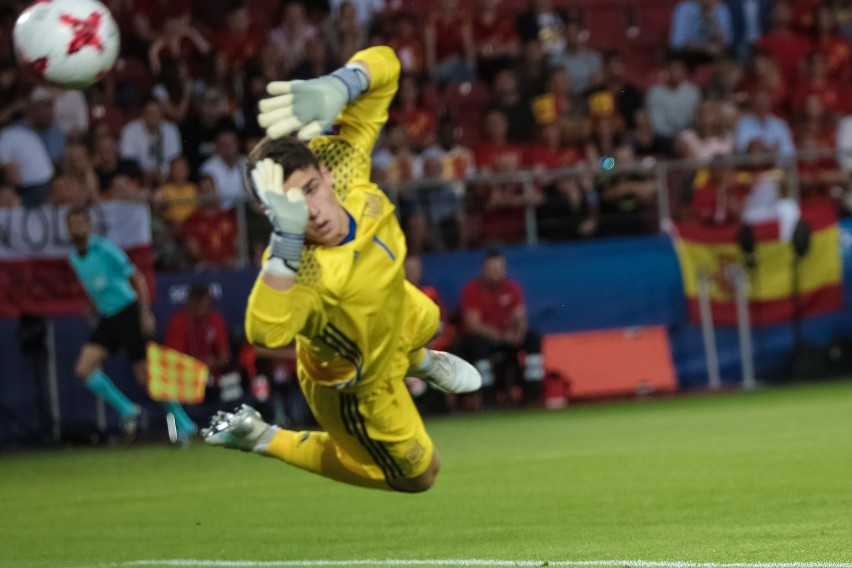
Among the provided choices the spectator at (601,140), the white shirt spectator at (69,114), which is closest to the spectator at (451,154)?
the spectator at (601,140)

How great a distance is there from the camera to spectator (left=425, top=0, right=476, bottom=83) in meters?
18.9

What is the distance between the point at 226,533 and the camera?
8.37 metres

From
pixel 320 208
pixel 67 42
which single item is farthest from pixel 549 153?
pixel 320 208

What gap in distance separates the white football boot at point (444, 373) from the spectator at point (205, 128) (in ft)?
32.1

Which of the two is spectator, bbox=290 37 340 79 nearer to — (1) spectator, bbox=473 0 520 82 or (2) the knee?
(1) spectator, bbox=473 0 520 82

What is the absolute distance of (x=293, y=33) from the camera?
1852cm

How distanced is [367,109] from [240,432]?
5.48ft

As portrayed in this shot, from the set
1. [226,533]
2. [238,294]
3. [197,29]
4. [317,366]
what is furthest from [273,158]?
[197,29]

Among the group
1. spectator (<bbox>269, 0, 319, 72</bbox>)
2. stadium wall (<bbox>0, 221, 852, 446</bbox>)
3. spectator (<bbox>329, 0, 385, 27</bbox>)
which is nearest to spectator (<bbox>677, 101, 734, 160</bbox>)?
stadium wall (<bbox>0, 221, 852, 446</bbox>)

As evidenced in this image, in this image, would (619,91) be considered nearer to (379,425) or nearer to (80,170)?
(80,170)

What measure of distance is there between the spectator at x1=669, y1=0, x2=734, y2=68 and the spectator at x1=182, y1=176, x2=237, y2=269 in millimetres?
6639

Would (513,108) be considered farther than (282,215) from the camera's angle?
Yes

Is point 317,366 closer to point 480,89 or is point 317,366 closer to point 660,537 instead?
point 660,537

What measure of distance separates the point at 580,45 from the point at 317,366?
12785mm
